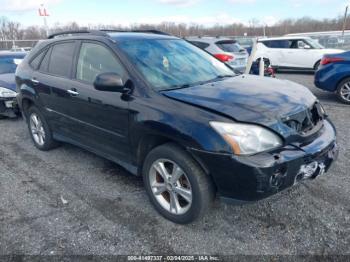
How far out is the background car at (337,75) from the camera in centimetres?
713

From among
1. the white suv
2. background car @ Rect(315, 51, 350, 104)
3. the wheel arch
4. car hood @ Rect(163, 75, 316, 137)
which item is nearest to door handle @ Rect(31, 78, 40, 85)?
the wheel arch

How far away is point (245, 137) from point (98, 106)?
1717 millimetres

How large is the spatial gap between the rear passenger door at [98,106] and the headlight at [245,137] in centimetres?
108

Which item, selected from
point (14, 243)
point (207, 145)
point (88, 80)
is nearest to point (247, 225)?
point (207, 145)

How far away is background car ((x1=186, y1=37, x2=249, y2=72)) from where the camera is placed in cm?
961

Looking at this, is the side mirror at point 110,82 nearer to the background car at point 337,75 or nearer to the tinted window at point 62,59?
the tinted window at point 62,59

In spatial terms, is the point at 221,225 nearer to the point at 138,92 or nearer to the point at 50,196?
the point at 138,92

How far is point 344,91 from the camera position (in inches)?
284

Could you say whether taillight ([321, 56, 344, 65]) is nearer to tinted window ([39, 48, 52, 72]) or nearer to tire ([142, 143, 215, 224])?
tire ([142, 143, 215, 224])

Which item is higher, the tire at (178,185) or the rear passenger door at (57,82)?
the rear passenger door at (57,82)

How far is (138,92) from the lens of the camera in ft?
9.66

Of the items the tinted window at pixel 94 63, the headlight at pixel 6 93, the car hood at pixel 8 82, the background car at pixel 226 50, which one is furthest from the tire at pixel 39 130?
the background car at pixel 226 50

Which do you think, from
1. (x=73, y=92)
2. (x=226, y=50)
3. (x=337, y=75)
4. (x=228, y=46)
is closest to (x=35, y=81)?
(x=73, y=92)

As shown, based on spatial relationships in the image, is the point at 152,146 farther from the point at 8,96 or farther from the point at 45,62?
the point at 8,96
